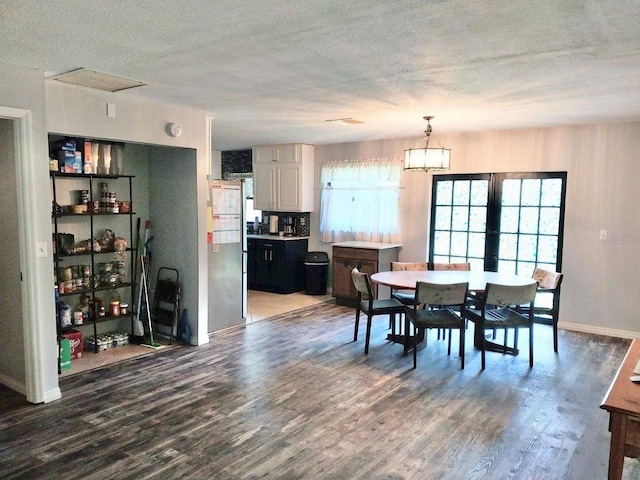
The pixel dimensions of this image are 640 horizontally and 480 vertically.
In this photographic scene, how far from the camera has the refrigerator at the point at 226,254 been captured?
5.09 m

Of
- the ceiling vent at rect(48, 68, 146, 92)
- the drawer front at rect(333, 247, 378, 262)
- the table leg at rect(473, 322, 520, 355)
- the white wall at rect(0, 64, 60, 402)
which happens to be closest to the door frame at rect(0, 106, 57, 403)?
the white wall at rect(0, 64, 60, 402)

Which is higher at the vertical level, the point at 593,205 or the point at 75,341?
the point at 593,205

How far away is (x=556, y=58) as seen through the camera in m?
2.89

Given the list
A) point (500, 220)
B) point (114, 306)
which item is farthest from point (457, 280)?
point (114, 306)

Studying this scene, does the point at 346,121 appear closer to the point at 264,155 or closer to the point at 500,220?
the point at 500,220

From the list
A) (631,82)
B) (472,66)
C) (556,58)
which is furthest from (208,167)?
(631,82)

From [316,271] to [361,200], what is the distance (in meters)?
1.30

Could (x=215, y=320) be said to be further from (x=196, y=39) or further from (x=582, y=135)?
(x=582, y=135)

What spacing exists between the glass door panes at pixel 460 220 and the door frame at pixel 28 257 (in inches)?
189

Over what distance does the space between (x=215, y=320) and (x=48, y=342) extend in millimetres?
1998

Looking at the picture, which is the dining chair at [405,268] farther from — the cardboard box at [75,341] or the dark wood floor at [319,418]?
the cardboard box at [75,341]

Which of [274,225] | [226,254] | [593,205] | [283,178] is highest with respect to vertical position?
[283,178]

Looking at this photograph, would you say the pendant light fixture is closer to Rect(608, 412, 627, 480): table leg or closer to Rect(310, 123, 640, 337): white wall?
Rect(310, 123, 640, 337): white wall

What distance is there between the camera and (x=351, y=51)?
278cm
